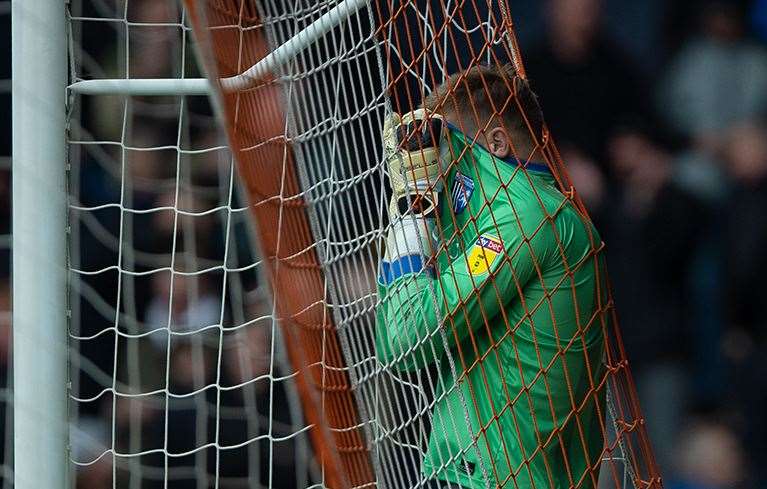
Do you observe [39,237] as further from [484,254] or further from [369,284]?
[484,254]

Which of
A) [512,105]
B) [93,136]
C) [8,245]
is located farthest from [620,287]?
[8,245]

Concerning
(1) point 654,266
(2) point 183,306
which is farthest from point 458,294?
(2) point 183,306

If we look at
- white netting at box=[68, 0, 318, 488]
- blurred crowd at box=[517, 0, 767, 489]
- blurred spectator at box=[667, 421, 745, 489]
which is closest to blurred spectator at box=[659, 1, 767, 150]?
blurred crowd at box=[517, 0, 767, 489]

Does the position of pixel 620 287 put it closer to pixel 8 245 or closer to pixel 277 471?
pixel 277 471

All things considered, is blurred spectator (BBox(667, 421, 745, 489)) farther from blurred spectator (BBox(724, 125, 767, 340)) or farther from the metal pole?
the metal pole

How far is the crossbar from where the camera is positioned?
1.11m

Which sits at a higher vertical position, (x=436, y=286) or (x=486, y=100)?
(x=486, y=100)

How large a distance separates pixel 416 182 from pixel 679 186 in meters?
1.02

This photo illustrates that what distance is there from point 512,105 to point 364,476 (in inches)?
16.6

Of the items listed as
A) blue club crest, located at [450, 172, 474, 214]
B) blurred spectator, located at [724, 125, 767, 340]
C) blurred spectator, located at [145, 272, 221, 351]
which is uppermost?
blue club crest, located at [450, 172, 474, 214]

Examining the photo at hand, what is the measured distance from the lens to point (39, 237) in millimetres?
1264

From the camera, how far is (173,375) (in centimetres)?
236

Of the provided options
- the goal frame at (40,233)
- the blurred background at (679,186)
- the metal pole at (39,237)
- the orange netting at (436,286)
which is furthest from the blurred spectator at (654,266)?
the metal pole at (39,237)

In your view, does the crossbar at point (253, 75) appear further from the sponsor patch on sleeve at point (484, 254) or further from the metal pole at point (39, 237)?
the sponsor patch on sleeve at point (484, 254)
